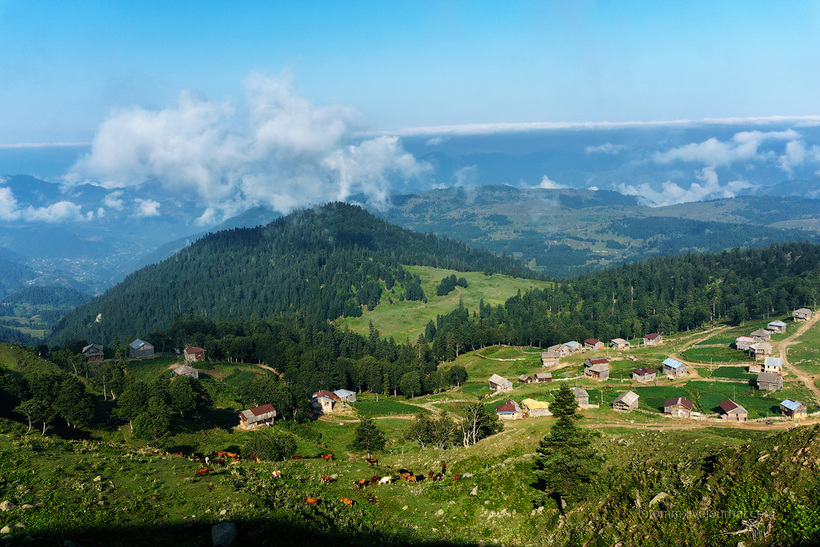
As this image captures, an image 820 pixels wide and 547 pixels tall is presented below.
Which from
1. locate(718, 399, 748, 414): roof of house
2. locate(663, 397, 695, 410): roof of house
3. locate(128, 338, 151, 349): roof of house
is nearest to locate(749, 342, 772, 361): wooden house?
locate(718, 399, 748, 414): roof of house

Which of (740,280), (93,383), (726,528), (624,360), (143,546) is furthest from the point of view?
(740,280)

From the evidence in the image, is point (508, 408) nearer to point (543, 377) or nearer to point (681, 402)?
point (681, 402)

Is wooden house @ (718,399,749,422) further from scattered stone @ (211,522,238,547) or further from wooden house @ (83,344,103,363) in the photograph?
wooden house @ (83,344,103,363)

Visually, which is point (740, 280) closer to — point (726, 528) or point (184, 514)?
point (726, 528)

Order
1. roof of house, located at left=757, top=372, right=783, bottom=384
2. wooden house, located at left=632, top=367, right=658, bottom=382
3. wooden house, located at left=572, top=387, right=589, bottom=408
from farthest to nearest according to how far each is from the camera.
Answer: wooden house, located at left=632, top=367, right=658, bottom=382 < roof of house, located at left=757, top=372, right=783, bottom=384 < wooden house, located at left=572, top=387, right=589, bottom=408

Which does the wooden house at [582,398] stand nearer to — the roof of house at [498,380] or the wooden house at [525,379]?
the roof of house at [498,380]

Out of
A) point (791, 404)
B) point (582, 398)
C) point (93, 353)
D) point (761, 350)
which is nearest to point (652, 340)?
point (761, 350)

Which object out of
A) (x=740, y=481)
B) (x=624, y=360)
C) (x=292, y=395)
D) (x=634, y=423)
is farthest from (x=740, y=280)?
(x=740, y=481)
